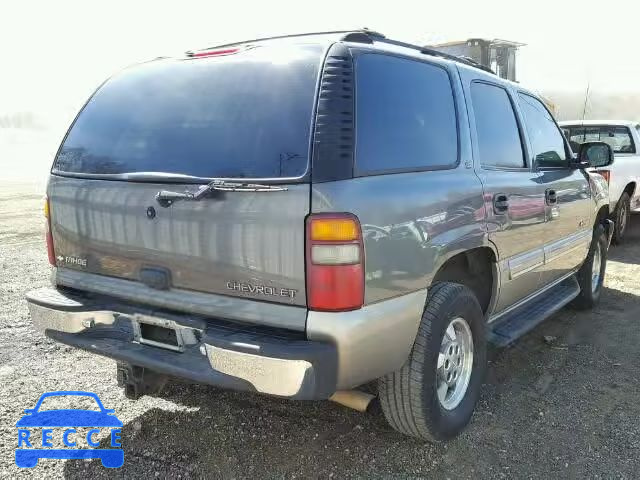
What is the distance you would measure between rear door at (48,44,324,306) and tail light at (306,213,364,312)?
48 mm

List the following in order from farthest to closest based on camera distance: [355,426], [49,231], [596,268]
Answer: [596,268] → [355,426] → [49,231]

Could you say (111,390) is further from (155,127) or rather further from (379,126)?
(379,126)

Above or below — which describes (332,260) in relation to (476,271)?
above

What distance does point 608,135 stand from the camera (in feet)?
28.3

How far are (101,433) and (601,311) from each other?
434 centimetres

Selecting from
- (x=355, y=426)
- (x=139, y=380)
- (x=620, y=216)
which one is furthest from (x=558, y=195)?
(x=620, y=216)

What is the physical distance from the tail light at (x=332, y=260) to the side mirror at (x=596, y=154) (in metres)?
3.34

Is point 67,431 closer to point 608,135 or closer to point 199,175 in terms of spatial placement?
point 199,175

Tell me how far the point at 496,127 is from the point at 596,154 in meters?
1.83

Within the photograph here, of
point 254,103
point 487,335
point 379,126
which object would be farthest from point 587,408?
point 254,103

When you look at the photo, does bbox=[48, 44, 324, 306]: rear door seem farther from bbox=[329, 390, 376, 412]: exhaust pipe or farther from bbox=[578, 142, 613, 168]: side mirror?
bbox=[578, 142, 613, 168]: side mirror

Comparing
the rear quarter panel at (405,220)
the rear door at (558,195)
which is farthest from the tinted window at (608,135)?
the rear quarter panel at (405,220)

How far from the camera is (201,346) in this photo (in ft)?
7.94

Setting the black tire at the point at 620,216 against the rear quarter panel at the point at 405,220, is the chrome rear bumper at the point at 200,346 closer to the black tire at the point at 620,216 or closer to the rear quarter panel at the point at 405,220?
the rear quarter panel at the point at 405,220
